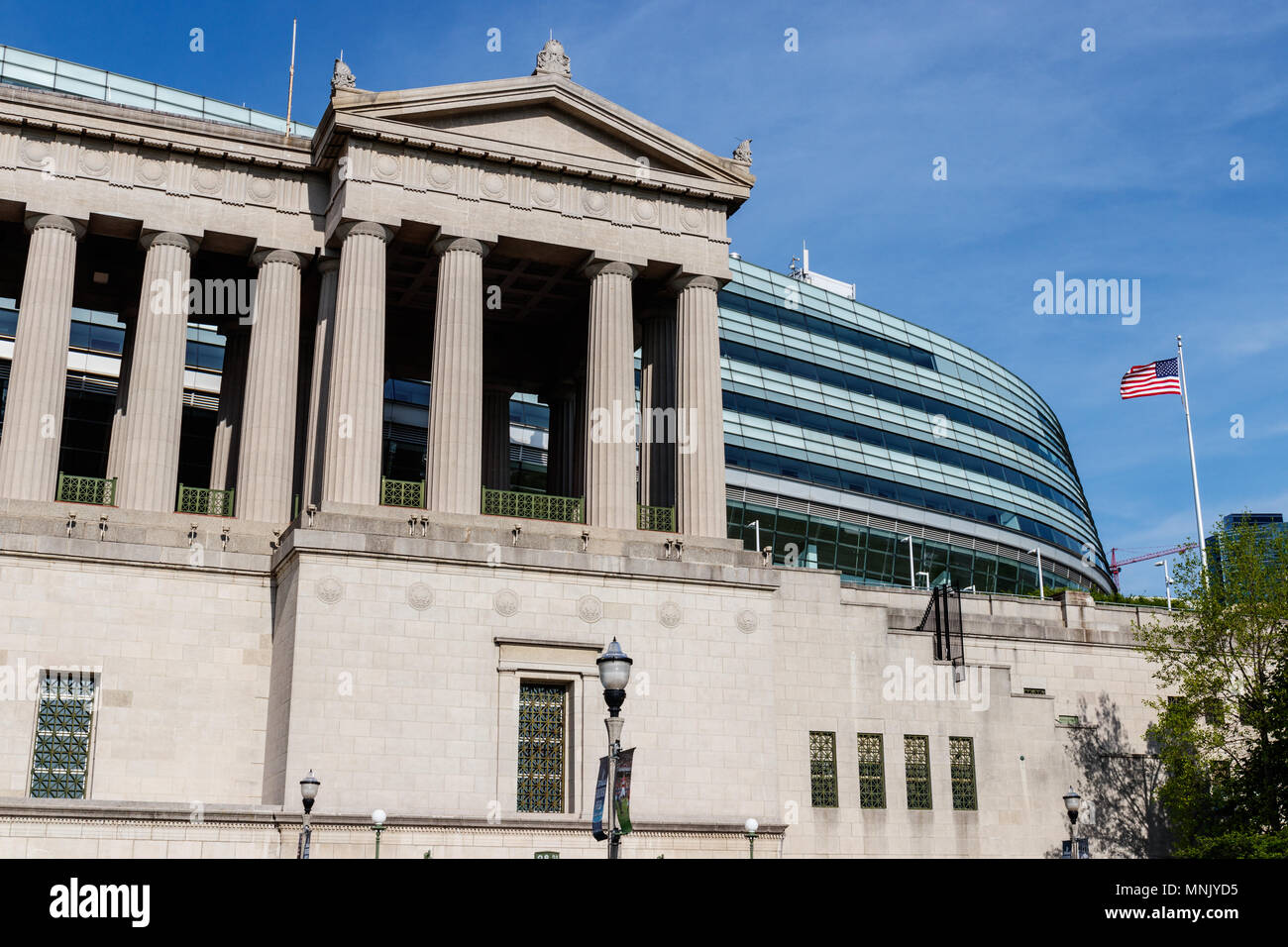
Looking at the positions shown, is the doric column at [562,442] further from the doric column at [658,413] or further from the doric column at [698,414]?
the doric column at [698,414]

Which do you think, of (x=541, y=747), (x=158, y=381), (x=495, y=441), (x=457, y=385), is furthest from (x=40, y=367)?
(x=541, y=747)

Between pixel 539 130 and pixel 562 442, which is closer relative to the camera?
pixel 539 130

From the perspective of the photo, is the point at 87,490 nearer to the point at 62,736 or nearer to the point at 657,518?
the point at 62,736

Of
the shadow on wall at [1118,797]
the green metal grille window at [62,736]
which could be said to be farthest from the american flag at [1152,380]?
the green metal grille window at [62,736]

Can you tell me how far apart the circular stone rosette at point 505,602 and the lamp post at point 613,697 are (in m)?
15.1

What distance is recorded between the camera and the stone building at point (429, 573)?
117ft

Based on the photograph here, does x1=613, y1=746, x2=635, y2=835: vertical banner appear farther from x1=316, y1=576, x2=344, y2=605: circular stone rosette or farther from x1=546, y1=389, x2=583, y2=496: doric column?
x1=546, y1=389, x2=583, y2=496: doric column

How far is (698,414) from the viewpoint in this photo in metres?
43.9

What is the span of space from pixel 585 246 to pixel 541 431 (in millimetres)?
33224

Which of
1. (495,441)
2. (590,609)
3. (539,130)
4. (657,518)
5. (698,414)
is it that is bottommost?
(590,609)

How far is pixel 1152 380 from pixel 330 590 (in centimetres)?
4125

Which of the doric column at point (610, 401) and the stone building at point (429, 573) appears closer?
the stone building at point (429, 573)

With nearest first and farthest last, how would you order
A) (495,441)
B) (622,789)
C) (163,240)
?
(622,789), (163,240), (495,441)
